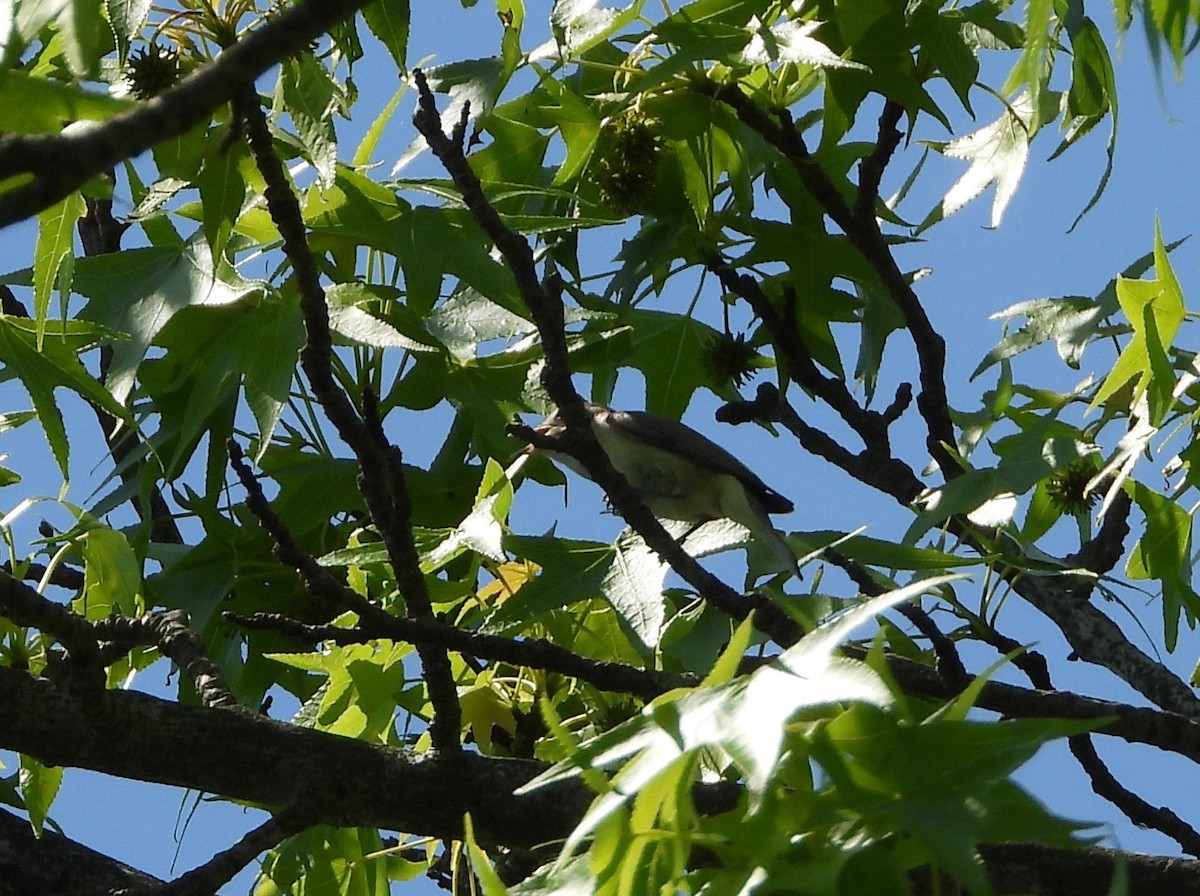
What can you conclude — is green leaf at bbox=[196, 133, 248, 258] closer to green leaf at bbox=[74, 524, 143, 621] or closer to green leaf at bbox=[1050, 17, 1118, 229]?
green leaf at bbox=[74, 524, 143, 621]

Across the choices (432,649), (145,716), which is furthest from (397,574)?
(145,716)

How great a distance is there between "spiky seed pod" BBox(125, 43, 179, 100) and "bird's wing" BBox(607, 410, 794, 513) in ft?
6.07

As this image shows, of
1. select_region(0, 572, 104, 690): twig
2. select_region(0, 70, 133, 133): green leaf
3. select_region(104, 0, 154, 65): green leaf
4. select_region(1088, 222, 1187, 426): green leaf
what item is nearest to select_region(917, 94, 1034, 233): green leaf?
select_region(1088, 222, 1187, 426): green leaf

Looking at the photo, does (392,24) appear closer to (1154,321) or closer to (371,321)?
(371,321)

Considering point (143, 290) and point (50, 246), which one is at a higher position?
point (143, 290)

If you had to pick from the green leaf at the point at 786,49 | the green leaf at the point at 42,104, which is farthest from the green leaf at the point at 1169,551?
the green leaf at the point at 42,104

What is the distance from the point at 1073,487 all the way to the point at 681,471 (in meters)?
1.39

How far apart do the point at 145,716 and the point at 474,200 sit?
95 centimetres

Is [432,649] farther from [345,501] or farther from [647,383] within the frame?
[647,383]

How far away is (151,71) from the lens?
2795 millimetres

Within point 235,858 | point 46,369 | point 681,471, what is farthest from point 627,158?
point 235,858

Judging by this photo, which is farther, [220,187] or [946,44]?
[946,44]

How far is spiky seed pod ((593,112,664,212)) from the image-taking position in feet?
10.3

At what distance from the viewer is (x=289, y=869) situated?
290 cm
